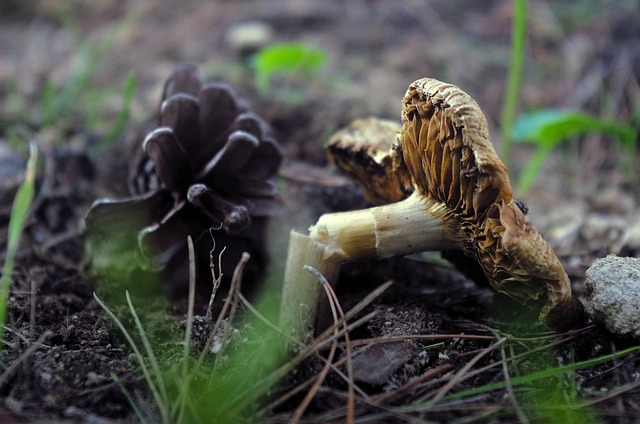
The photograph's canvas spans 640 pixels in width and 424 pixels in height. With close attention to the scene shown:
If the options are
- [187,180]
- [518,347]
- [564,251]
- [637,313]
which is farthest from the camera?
[564,251]

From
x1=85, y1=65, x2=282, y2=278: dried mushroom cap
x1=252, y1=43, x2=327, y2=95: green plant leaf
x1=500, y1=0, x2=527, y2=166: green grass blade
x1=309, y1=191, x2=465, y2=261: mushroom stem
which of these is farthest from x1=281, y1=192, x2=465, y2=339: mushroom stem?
x1=252, y1=43, x2=327, y2=95: green plant leaf

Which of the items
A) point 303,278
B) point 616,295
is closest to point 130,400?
point 303,278

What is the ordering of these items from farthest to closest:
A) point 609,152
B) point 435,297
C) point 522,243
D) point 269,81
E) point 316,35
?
point 316,35, point 269,81, point 609,152, point 435,297, point 522,243

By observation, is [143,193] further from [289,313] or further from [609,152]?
[609,152]

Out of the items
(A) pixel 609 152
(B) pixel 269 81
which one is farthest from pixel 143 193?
(A) pixel 609 152

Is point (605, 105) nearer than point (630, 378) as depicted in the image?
No

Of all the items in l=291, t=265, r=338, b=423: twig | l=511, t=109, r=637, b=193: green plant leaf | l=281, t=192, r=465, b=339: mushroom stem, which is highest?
l=511, t=109, r=637, b=193: green plant leaf

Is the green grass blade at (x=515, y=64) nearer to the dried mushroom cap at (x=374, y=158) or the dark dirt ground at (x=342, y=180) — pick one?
the dark dirt ground at (x=342, y=180)

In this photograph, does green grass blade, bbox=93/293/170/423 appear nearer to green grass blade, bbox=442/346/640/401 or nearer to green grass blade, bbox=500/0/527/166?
green grass blade, bbox=442/346/640/401

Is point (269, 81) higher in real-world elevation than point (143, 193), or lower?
higher
